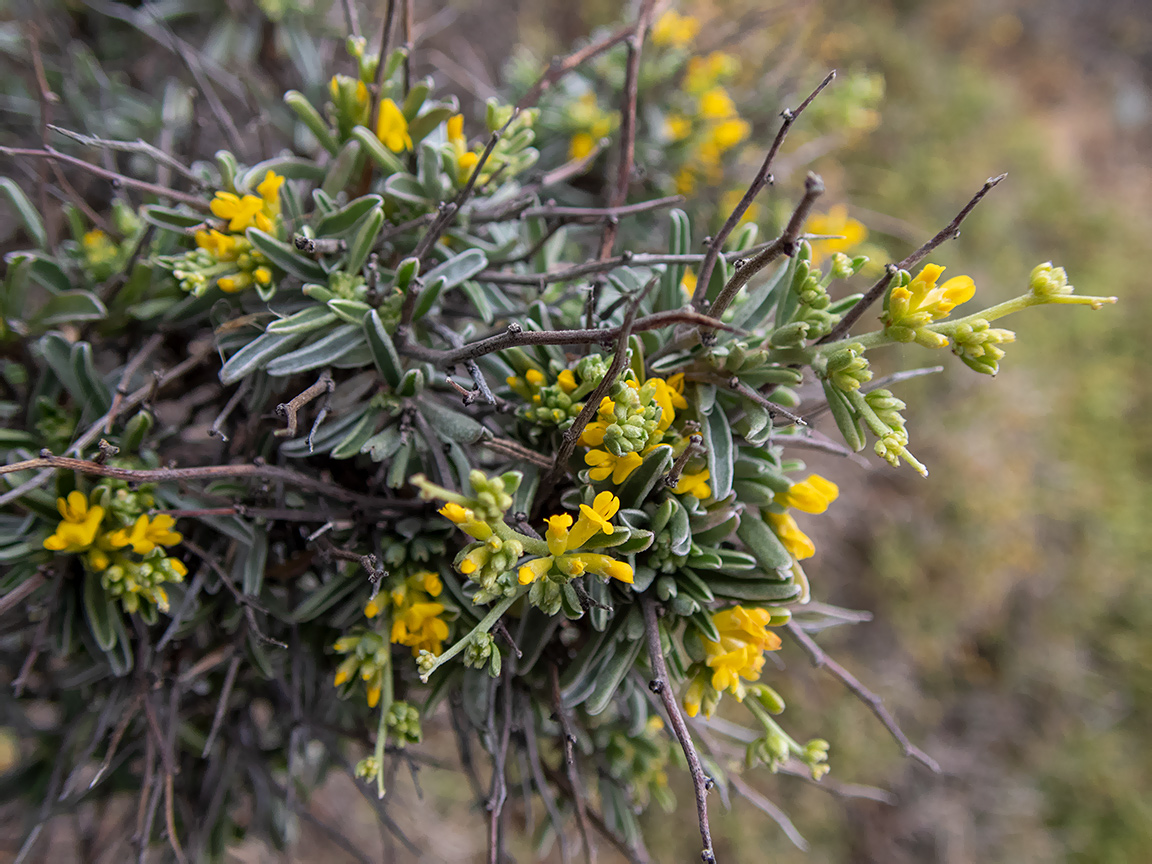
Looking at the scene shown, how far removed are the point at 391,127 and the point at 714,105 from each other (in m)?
0.93

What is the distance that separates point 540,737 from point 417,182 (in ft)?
3.01

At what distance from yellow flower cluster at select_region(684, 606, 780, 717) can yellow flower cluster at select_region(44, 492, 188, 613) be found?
0.67 metres

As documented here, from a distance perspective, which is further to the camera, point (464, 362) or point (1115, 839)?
point (1115, 839)

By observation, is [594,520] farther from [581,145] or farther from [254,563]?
[581,145]

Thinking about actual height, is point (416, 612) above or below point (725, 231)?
below

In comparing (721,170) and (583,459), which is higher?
(721,170)

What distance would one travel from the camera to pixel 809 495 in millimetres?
810

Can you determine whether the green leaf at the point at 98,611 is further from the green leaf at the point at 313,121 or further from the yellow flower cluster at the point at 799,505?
the yellow flower cluster at the point at 799,505

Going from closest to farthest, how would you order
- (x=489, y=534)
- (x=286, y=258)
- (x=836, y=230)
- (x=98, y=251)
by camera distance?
(x=489, y=534), (x=286, y=258), (x=98, y=251), (x=836, y=230)

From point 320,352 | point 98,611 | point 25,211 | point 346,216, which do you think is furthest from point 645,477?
point 25,211

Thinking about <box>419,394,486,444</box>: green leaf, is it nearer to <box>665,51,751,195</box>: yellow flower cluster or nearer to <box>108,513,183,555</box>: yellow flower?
<box>108,513,183,555</box>: yellow flower

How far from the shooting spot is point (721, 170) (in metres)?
1.69

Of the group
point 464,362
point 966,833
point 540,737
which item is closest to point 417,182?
point 464,362

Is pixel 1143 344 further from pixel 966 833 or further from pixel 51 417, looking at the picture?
pixel 51 417
